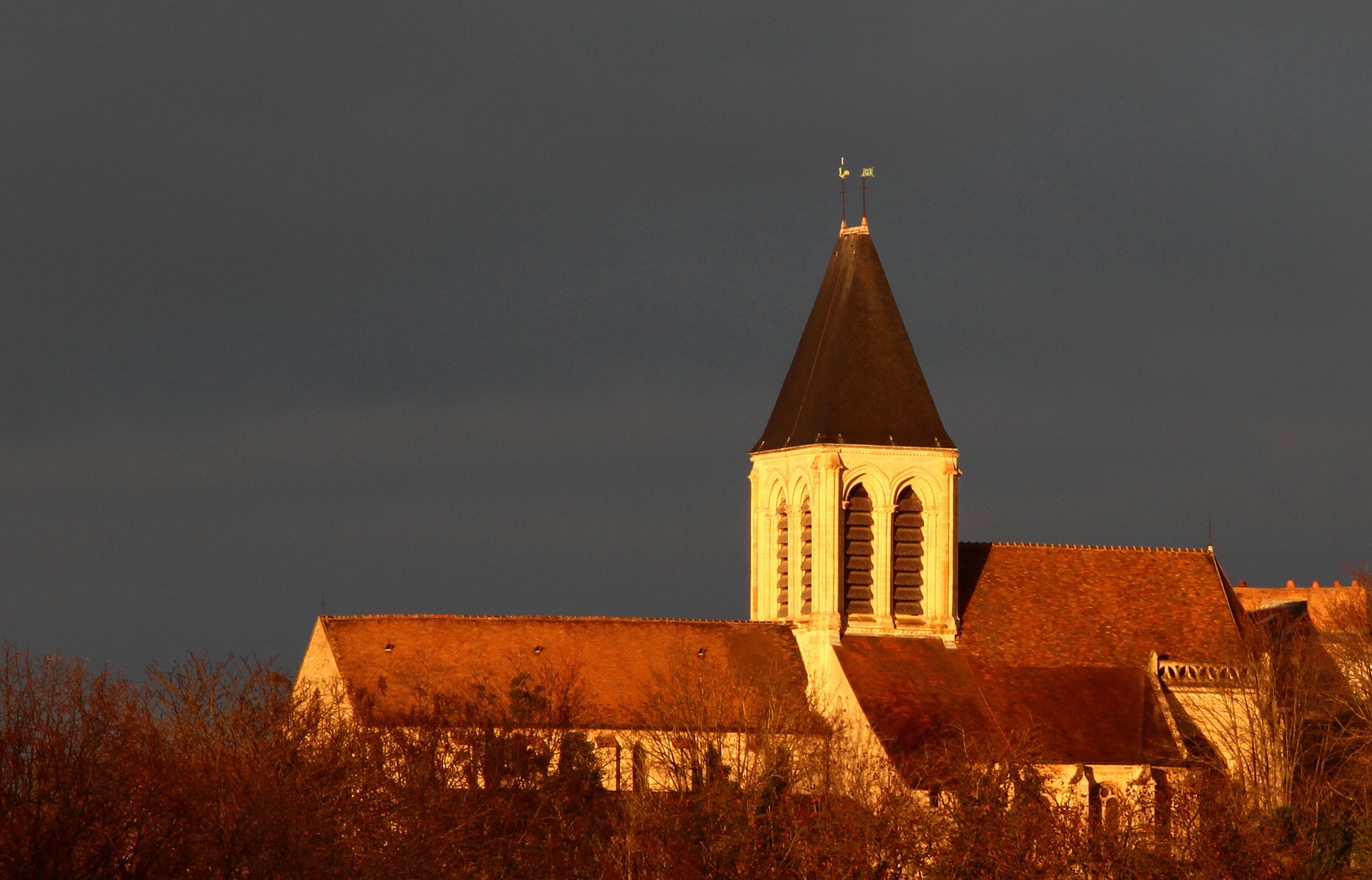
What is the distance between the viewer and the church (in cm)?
5200

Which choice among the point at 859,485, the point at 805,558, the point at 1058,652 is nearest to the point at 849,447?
the point at 859,485

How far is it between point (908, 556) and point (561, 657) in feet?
30.2

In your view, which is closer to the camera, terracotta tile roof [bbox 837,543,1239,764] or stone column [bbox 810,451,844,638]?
terracotta tile roof [bbox 837,543,1239,764]

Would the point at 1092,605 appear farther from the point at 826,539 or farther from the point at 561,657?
the point at 561,657

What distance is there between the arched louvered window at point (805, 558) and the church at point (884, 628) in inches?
1.6

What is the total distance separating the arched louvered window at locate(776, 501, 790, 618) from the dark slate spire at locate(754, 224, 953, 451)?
177cm

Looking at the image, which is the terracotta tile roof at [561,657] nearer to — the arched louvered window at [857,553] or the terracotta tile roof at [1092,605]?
the arched louvered window at [857,553]

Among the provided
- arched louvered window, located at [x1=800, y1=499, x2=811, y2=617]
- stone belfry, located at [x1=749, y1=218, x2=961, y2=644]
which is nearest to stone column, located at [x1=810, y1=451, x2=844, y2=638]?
stone belfry, located at [x1=749, y1=218, x2=961, y2=644]

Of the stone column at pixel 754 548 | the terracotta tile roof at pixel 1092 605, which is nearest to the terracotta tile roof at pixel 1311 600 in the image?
the terracotta tile roof at pixel 1092 605

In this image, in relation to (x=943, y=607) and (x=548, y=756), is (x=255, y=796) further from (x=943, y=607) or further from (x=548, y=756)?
(x=943, y=607)

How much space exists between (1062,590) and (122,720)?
25582 mm

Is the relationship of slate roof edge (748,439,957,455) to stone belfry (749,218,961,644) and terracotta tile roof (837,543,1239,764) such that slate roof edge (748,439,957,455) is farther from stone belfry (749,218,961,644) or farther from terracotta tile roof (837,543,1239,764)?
terracotta tile roof (837,543,1239,764)

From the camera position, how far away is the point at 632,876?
3791 centimetres

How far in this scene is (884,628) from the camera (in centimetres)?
5559
